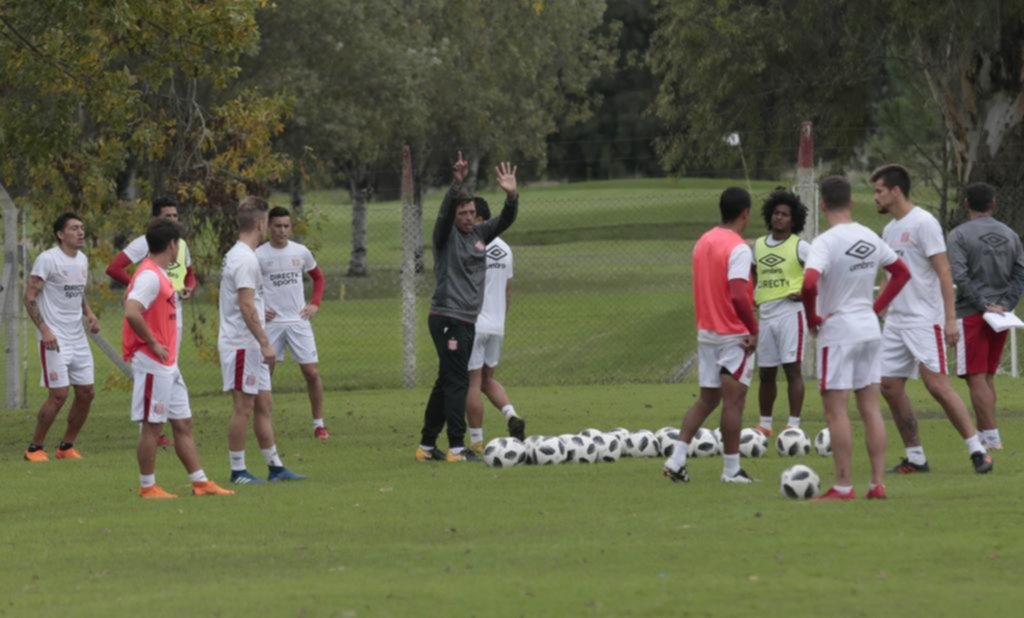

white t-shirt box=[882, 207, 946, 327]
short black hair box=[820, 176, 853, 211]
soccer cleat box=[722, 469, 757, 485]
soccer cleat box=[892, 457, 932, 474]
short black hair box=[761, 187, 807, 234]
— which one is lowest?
soccer cleat box=[722, 469, 757, 485]

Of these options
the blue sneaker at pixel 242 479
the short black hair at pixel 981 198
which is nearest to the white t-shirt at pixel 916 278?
the short black hair at pixel 981 198

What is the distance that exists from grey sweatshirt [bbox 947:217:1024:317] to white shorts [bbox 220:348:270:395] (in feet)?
17.5

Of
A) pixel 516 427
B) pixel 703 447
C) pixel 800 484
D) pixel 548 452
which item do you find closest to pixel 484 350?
pixel 516 427

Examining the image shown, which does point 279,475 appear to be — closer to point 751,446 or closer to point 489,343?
point 489,343

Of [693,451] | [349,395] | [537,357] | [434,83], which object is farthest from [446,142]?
[693,451]

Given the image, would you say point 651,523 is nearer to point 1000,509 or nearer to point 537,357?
point 1000,509

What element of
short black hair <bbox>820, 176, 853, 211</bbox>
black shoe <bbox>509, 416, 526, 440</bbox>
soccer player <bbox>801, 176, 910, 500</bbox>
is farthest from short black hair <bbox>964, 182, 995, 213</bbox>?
black shoe <bbox>509, 416, 526, 440</bbox>

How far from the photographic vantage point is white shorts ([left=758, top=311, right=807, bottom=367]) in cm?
1531

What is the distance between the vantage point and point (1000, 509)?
36.1 feet

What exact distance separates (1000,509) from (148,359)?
5.78 m

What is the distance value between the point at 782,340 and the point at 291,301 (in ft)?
15.5

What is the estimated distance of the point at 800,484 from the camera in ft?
38.4

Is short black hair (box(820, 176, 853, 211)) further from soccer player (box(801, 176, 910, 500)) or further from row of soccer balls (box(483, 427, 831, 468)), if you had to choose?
row of soccer balls (box(483, 427, 831, 468))

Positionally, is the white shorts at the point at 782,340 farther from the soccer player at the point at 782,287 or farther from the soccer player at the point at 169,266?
the soccer player at the point at 169,266
